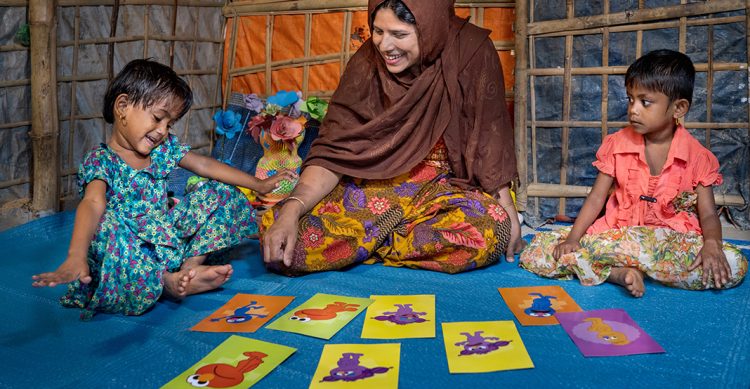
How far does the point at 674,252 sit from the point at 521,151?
1.16 m

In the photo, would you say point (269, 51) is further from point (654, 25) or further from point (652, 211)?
point (652, 211)

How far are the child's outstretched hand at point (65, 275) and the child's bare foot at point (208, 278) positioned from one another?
0.41 m

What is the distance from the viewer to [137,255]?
2.05 m

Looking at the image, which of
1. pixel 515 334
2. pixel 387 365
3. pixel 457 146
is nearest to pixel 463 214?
pixel 457 146

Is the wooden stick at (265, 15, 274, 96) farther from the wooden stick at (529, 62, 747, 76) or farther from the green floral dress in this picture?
the green floral dress

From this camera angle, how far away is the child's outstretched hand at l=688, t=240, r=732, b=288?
6.95 feet

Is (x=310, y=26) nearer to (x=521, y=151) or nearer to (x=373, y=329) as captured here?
(x=521, y=151)

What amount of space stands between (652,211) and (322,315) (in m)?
1.32

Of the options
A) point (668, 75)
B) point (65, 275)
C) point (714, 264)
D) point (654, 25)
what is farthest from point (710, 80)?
point (65, 275)

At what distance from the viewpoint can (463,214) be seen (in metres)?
2.43

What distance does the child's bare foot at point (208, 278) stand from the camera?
2084 mm

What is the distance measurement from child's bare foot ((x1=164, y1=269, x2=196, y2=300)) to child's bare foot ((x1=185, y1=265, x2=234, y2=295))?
0.02 metres

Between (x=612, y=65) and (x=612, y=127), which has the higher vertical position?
(x=612, y=65)

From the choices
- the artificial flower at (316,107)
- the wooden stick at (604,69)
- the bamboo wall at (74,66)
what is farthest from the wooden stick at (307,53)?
the wooden stick at (604,69)
